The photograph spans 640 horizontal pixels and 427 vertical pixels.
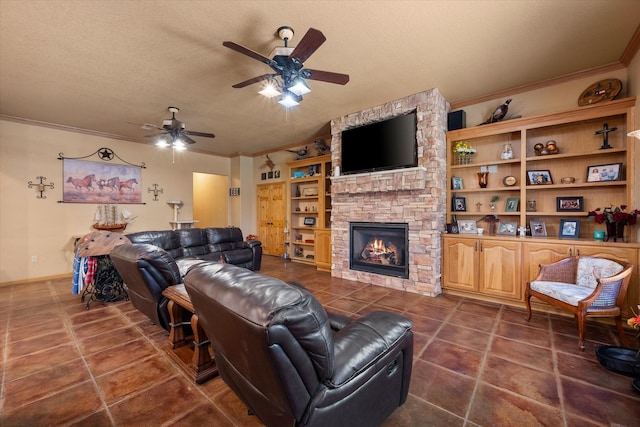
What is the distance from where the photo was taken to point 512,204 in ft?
12.4

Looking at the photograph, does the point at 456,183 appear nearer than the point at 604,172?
No

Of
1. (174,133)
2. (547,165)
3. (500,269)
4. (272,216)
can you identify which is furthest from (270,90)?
(272,216)

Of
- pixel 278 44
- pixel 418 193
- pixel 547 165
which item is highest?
pixel 278 44

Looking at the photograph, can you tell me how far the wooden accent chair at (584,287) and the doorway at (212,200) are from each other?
7.55m

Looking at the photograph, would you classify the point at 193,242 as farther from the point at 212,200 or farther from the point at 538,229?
the point at 538,229

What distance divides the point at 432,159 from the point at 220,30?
3053 millimetres

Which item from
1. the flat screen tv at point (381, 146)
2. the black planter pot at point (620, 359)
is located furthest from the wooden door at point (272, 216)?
the black planter pot at point (620, 359)

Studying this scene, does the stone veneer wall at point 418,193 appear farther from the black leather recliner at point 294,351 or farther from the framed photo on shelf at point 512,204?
the black leather recliner at point 294,351

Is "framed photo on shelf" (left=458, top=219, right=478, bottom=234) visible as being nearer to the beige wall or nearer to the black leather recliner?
the black leather recliner

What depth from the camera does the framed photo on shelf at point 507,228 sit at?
375 centimetres

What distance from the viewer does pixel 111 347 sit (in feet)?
8.13

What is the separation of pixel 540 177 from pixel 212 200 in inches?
331

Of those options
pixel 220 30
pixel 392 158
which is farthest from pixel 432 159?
pixel 220 30

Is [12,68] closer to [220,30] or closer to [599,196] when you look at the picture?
[220,30]
